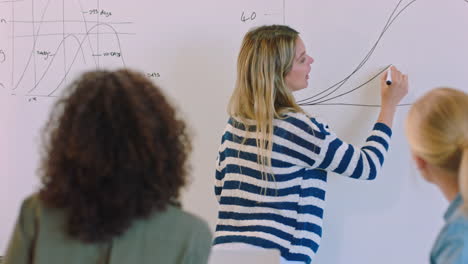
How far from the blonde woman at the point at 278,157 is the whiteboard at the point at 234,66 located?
168mm

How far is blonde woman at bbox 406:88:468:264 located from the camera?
953 mm

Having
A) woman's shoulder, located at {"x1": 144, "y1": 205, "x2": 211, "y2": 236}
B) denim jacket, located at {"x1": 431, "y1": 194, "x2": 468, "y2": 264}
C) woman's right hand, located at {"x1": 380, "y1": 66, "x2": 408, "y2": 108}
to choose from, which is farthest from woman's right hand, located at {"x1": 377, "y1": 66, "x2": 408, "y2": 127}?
woman's shoulder, located at {"x1": 144, "y1": 205, "x2": 211, "y2": 236}

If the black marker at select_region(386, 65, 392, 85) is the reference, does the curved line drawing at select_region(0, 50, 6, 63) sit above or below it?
above

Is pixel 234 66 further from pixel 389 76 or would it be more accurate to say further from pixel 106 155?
pixel 106 155

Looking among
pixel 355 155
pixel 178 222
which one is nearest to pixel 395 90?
pixel 355 155

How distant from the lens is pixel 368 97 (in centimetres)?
163

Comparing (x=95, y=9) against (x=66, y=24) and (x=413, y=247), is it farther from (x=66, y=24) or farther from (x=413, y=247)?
(x=413, y=247)

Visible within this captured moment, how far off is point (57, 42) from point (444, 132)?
4.49 feet

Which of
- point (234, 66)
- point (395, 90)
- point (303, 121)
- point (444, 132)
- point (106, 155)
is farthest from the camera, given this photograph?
point (234, 66)

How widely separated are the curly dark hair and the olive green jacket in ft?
0.07

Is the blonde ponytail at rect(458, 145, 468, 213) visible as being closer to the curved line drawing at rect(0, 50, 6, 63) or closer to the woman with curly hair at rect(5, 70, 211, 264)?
the woman with curly hair at rect(5, 70, 211, 264)

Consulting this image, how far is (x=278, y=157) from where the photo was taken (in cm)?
142

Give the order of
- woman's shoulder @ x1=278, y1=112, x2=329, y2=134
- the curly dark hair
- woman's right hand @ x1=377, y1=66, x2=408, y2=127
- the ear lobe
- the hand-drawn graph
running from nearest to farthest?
the curly dark hair
the ear lobe
woman's shoulder @ x1=278, y1=112, x2=329, y2=134
woman's right hand @ x1=377, y1=66, x2=408, y2=127
the hand-drawn graph

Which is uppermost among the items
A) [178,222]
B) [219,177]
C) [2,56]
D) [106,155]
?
[2,56]
